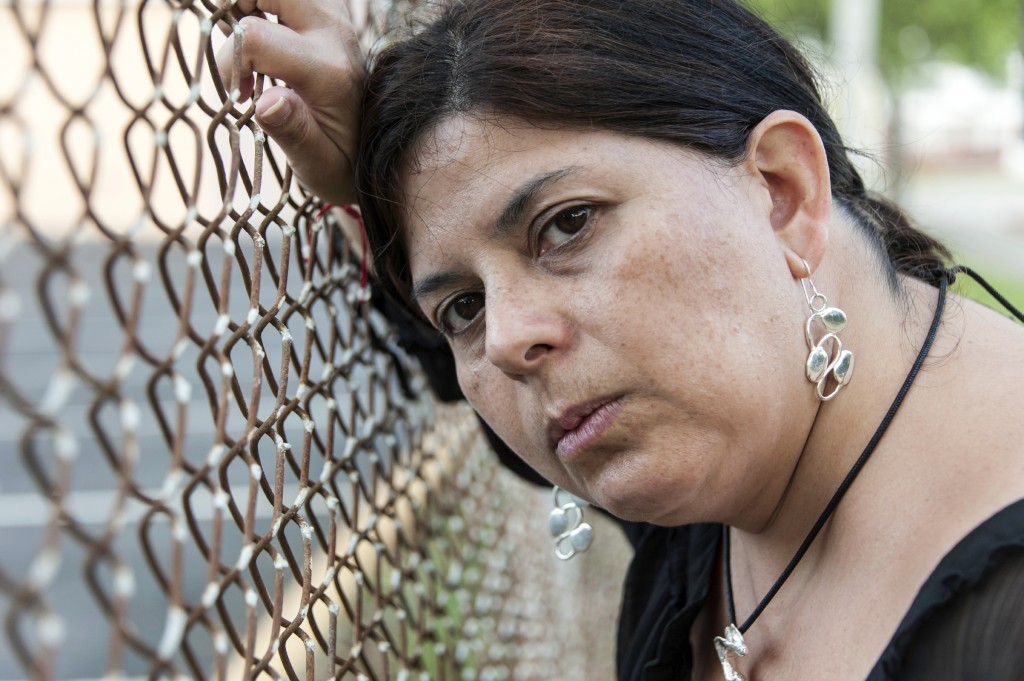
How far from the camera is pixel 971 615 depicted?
4.43ft

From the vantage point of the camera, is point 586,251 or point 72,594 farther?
point 72,594

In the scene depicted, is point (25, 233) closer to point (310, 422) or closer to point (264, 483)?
point (264, 483)

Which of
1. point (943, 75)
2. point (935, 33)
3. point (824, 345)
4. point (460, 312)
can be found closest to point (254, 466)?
point (460, 312)

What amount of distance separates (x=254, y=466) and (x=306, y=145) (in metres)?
0.65

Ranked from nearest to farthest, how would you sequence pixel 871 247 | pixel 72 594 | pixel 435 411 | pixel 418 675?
pixel 871 247 < pixel 418 675 < pixel 435 411 < pixel 72 594

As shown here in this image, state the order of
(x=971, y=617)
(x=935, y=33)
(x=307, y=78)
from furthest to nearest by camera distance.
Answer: (x=935, y=33) < (x=307, y=78) < (x=971, y=617)

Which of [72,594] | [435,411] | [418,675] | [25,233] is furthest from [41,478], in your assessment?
[72,594]

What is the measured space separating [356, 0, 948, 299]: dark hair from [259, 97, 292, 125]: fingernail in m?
0.17

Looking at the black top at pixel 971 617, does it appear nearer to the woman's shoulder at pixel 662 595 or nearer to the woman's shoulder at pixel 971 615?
the woman's shoulder at pixel 971 615

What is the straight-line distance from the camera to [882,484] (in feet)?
5.17

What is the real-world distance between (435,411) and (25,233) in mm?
2041

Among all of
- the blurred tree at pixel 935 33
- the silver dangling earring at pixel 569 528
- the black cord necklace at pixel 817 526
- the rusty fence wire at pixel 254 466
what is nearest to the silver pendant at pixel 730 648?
the black cord necklace at pixel 817 526

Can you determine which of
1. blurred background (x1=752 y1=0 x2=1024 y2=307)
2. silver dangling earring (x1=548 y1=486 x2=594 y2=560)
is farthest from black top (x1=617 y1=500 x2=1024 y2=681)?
blurred background (x1=752 y1=0 x2=1024 y2=307)

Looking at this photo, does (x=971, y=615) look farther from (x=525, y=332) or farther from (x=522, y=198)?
(x=522, y=198)
